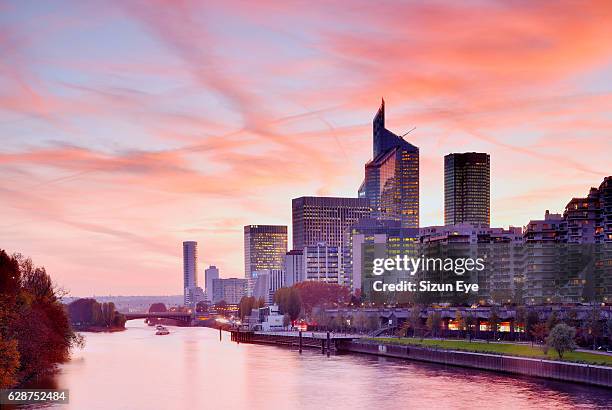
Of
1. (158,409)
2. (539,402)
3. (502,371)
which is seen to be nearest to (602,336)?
(502,371)

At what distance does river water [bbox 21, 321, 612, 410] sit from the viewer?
88.4 m

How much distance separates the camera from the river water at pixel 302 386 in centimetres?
8838

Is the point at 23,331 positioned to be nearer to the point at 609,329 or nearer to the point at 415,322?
the point at 609,329

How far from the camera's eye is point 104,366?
13362 cm

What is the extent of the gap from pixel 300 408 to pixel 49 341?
3813 cm

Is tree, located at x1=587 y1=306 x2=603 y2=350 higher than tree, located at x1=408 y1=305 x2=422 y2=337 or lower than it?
higher

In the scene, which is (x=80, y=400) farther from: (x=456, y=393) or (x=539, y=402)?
(x=539, y=402)

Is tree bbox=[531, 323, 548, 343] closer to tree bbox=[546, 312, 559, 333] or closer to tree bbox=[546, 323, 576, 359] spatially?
tree bbox=[546, 312, 559, 333]

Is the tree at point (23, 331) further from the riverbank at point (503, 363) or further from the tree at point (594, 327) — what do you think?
the tree at point (594, 327)

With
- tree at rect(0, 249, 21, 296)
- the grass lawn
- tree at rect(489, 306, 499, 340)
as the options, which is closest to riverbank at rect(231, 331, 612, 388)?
the grass lawn

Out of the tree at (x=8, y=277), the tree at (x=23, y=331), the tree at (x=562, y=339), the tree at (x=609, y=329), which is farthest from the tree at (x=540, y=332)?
the tree at (x=8, y=277)

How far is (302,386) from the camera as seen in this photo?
104 m

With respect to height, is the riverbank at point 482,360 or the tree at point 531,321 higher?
the tree at point 531,321

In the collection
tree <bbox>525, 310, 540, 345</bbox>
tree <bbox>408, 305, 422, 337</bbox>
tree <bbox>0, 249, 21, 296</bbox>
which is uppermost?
tree <bbox>0, 249, 21, 296</bbox>
